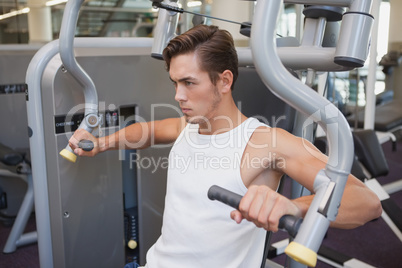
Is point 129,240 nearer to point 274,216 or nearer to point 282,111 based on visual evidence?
point 282,111

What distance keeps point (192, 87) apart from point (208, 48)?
0.41ft

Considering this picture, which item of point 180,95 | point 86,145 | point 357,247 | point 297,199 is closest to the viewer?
point 297,199

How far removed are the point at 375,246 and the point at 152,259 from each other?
1.92 metres

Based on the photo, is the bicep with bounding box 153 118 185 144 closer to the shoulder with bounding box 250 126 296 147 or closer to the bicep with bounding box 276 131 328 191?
the shoulder with bounding box 250 126 296 147

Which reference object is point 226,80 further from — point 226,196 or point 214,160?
point 226,196

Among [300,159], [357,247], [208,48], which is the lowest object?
[357,247]

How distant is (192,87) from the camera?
121cm

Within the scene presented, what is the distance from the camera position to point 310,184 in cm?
105

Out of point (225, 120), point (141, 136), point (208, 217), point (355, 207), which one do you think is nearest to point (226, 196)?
point (355, 207)

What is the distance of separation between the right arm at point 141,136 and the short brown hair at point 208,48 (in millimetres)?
390

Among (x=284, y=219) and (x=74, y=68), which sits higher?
(x=74, y=68)

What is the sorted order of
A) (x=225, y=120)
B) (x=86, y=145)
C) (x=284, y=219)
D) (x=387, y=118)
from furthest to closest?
(x=387, y=118)
(x=86, y=145)
(x=225, y=120)
(x=284, y=219)

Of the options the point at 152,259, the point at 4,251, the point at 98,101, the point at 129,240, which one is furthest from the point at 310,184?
the point at 4,251

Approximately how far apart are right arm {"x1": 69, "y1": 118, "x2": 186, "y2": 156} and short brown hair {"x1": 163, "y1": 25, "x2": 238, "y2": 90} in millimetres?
390
